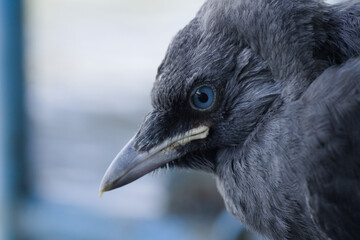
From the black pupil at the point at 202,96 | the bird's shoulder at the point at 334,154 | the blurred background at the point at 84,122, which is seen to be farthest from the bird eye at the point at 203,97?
the blurred background at the point at 84,122

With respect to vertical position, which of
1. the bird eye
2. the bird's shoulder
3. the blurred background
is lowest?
the blurred background

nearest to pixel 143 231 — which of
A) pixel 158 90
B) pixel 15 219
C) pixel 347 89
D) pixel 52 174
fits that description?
pixel 15 219

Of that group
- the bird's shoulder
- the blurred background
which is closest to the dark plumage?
the bird's shoulder

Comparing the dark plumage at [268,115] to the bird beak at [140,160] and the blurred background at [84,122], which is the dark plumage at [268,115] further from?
the blurred background at [84,122]

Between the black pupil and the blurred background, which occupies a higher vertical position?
the black pupil

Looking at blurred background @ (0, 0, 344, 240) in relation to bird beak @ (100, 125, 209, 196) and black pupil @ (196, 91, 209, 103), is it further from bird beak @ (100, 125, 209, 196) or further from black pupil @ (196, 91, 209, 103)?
black pupil @ (196, 91, 209, 103)

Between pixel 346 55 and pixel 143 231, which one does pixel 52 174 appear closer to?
pixel 143 231

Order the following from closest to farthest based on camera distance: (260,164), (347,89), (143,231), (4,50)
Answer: (347,89)
(260,164)
(143,231)
(4,50)

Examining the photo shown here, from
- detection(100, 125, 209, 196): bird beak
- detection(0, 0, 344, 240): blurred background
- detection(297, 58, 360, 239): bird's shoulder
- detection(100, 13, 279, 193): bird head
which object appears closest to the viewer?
detection(297, 58, 360, 239): bird's shoulder
